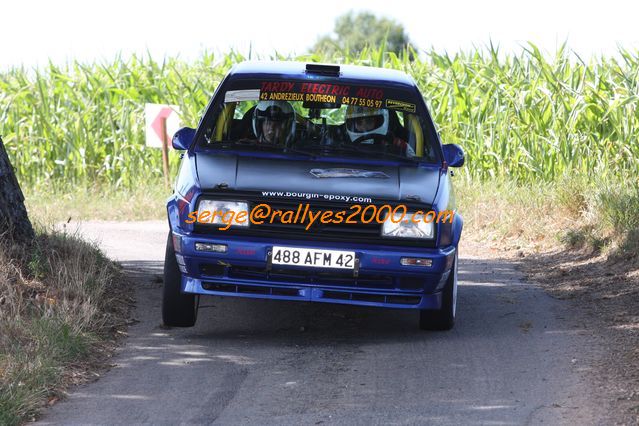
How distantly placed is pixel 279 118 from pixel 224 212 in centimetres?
155

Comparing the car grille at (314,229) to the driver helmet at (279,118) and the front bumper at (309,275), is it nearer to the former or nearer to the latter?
the front bumper at (309,275)

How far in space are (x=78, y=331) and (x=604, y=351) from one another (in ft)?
11.3

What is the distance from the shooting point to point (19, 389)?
6.12m

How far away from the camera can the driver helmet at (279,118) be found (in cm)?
868

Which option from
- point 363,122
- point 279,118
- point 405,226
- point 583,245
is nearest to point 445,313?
point 405,226

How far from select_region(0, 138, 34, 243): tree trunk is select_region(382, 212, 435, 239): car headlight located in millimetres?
2994

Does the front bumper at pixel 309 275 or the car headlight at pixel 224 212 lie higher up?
the car headlight at pixel 224 212

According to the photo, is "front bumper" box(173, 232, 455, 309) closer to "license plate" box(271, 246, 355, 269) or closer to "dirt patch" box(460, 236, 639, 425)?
"license plate" box(271, 246, 355, 269)

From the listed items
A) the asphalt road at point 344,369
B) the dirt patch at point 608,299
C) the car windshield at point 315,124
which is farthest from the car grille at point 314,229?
the dirt patch at point 608,299

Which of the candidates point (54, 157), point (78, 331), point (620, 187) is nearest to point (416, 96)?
point (78, 331)

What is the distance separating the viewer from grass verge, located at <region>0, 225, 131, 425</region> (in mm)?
6332

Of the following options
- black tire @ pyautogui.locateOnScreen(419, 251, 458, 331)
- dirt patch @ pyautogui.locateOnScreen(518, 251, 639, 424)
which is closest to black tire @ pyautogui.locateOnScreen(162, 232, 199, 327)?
black tire @ pyautogui.locateOnScreen(419, 251, 458, 331)

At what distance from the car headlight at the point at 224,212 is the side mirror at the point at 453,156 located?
1.89 metres

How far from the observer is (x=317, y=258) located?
7.32 metres
